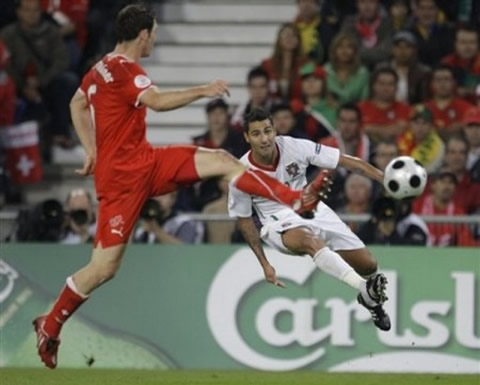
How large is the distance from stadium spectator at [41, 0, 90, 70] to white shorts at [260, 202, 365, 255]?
6.62 metres

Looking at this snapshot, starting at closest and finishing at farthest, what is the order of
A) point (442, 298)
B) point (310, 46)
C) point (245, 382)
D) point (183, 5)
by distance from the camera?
point (245, 382)
point (442, 298)
point (310, 46)
point (183, 5)

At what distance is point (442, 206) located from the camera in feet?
59.3

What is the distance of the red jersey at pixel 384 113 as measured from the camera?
63.7 feet

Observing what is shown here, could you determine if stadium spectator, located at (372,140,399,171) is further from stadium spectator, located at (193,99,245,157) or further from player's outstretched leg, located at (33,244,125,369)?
player's outstretched leg, located at (33,244,125,369)

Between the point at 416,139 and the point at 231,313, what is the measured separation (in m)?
3.02

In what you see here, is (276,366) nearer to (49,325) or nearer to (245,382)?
(245,382)

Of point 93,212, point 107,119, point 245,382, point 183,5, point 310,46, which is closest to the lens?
point 107,119

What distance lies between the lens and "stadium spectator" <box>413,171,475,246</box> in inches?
679

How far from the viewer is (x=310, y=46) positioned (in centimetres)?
2030

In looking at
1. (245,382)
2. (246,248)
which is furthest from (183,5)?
(245,382)

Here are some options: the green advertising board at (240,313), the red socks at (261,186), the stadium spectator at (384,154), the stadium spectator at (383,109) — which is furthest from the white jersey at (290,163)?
the stadium spectator at (383,109)

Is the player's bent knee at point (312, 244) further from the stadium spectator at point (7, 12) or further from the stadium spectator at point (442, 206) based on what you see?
the stadium spectator at point (7, 12)

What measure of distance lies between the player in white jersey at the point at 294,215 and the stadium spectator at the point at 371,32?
5541 mm

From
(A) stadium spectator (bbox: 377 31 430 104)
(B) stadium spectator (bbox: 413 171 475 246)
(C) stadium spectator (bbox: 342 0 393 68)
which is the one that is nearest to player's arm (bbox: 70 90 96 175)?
(B) stadium spectator (bbox: 413 171 475 246)
